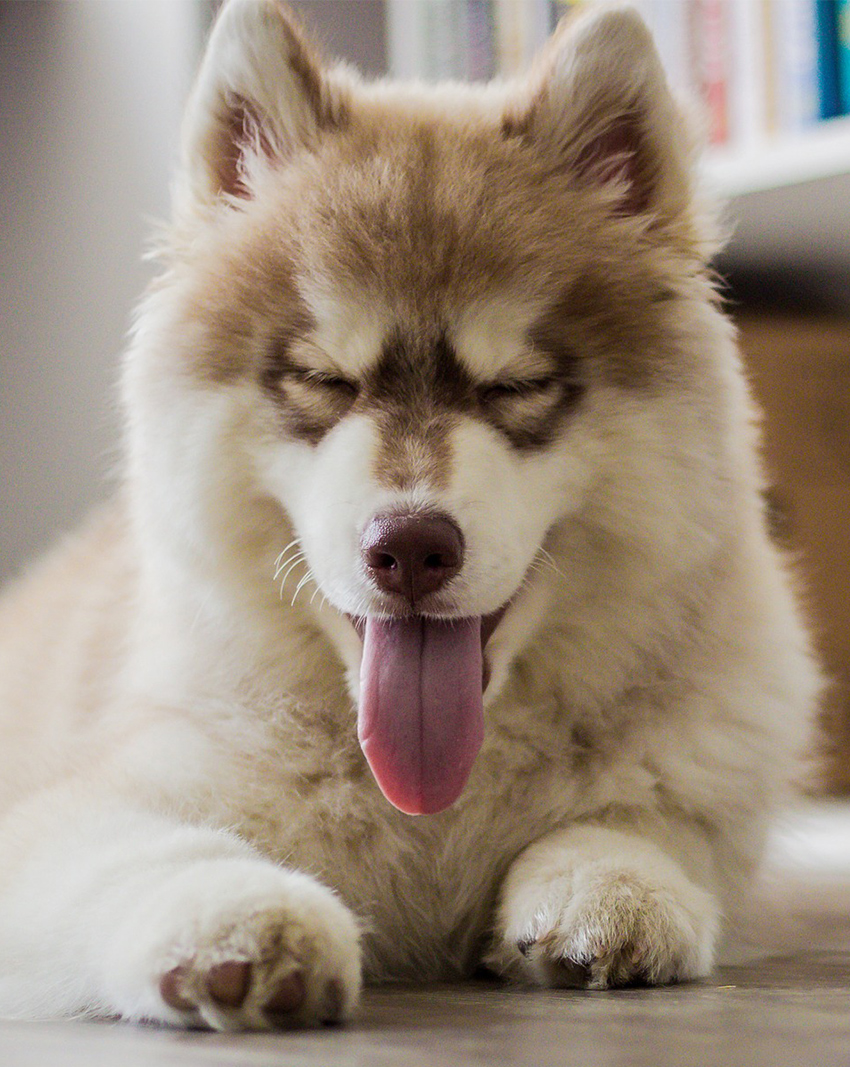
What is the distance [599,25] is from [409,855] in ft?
3.13

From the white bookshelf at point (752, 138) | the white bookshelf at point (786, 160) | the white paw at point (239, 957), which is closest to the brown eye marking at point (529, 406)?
the white paw at point (239, 957)

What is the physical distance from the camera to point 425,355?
4.37 feet

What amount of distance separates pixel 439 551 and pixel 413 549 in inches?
1.0

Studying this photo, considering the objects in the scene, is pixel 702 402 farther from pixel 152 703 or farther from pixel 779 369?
pixel 779 369

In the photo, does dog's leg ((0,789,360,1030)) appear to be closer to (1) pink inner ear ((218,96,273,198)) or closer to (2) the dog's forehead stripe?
(2) the dog's forehead stripe

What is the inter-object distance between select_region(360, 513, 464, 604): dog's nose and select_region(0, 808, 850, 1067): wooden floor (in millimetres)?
380

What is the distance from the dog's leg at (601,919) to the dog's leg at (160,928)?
23 centimetres

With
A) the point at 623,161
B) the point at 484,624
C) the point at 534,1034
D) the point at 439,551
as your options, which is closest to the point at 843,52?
the point at 623,161

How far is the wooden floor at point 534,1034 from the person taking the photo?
84 cm

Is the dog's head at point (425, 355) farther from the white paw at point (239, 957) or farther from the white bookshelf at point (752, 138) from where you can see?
the white bookshelf at point (752, 138)

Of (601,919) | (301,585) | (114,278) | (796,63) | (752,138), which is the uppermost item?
(796,63)

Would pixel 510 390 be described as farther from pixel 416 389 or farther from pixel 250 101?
pixel 250 101

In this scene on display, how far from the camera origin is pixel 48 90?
11.1ft

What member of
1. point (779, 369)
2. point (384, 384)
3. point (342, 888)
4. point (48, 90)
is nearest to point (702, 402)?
point (384, 384)
